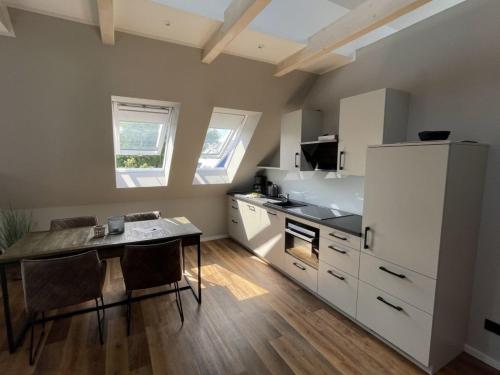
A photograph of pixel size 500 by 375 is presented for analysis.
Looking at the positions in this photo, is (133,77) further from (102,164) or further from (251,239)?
(251,239)

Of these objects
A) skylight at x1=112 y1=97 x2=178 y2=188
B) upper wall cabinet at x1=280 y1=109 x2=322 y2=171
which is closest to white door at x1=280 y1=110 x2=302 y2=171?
upper wall cabinet at x1=280 y1=109 x2=322 y2=171

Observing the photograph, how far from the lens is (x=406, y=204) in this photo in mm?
1900

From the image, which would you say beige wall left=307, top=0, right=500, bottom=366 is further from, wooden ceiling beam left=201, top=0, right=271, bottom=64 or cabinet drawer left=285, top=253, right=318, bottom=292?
wooden ceiling beam left=201, top=0, right=271, bottom=64

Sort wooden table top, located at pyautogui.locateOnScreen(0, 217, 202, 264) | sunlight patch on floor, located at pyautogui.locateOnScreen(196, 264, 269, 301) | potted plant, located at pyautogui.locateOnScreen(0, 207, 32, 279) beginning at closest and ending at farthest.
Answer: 1. wooden table top, located at pyautogui.locateOnScreen(0, 217, 202, 264)
2. sunlight patch on floor, located at pyautogui.locateOnScreen(196, 264, 269, 301)
3. potted plant, located at pyautogui.locateOnScreen(0, 207, 32, 279)

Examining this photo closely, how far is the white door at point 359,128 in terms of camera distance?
2.36 metres

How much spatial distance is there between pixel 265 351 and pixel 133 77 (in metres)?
2.97

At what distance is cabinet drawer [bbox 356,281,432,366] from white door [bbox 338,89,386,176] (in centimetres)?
117

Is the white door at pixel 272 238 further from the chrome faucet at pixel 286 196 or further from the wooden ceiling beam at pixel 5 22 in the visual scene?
the wooden ceiling beam at pixel 5 22

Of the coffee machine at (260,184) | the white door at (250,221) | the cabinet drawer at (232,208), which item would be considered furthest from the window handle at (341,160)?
the cabinet drawer at (232,208)

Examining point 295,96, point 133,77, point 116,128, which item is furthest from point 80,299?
point 295,96

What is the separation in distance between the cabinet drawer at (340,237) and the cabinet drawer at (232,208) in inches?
83.9

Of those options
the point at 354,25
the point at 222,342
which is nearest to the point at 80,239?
the point at 222,342

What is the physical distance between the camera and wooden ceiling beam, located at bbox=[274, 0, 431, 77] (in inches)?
70.4

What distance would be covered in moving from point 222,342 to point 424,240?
1825 mm
